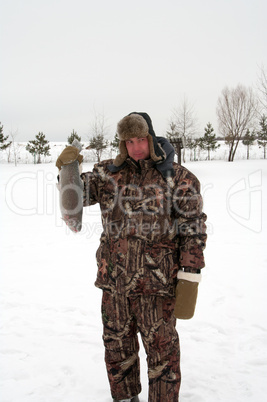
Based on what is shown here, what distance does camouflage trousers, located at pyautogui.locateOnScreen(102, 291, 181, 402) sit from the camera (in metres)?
1.73

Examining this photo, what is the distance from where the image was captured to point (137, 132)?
5.70 feet

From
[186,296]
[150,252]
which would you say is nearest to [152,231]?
[150,252]

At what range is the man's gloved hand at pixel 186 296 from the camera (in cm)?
168

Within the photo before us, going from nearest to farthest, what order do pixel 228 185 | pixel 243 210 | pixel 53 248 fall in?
pixel 53 248, pixel 243 210, pixel 228 185

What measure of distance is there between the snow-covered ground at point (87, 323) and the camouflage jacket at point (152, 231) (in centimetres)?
95

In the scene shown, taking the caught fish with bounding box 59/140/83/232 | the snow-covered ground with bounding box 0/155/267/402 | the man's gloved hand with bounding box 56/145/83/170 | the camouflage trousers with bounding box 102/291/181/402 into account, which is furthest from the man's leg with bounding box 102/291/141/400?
the man's gloved hand with bounding box 56/145/83/170

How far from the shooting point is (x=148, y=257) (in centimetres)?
175

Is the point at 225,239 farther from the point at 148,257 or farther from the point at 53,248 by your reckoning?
the point at 148,257

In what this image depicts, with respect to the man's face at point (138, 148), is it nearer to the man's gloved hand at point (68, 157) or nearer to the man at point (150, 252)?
the man at point (150, 252)

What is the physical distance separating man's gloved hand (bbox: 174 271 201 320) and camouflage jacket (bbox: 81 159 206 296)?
0.05 m

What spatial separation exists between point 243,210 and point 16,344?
7.16m

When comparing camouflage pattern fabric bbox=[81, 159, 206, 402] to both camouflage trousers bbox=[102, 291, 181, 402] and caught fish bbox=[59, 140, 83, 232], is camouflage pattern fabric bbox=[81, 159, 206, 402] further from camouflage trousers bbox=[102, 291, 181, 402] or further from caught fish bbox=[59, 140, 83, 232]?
caught fish bbox=[59, 140, 83, 232]

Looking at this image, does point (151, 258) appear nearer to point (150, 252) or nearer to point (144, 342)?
point (150, 252)

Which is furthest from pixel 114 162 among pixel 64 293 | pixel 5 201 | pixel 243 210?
pixel 5 201
